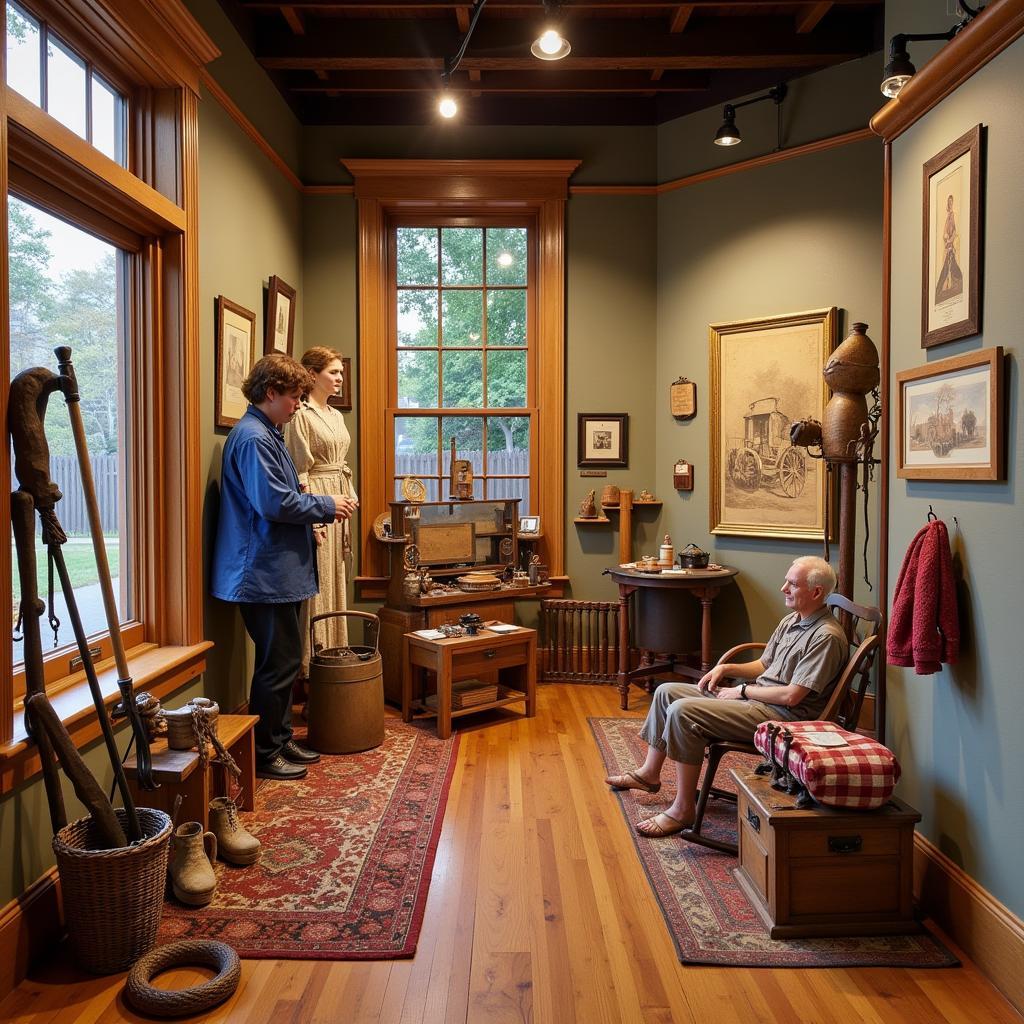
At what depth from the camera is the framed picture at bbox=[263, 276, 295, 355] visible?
4691 mm

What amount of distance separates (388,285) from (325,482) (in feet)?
6.23

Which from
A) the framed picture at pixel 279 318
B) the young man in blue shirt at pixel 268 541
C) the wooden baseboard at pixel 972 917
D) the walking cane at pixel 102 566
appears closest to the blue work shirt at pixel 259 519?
the young man in blue shirt at pixel 268 541

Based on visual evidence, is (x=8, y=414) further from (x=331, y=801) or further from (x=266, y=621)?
(x=331, y=801)

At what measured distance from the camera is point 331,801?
3.51 m

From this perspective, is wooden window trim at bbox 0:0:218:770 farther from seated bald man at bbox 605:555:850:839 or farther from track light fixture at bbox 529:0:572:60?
seated bald man at bbox 605:555:850:839

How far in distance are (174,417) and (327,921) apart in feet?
6.82

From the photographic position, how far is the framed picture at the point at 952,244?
2420mm

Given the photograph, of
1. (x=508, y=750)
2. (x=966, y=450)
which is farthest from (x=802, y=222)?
(x=508, y=750)

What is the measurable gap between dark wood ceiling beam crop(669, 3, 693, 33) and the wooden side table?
346cm

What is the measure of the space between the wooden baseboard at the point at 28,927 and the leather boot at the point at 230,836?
22.2 inches

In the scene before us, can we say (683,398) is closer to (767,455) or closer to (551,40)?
(767,455)

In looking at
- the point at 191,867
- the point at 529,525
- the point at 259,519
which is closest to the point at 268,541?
the point at 259,519

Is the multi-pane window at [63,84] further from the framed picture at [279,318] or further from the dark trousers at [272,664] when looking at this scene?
the dark trousers at [272,664]

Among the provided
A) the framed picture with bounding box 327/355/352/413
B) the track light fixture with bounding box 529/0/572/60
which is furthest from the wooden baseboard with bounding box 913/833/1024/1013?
the framed picture with bounding box 327/355/352/413
